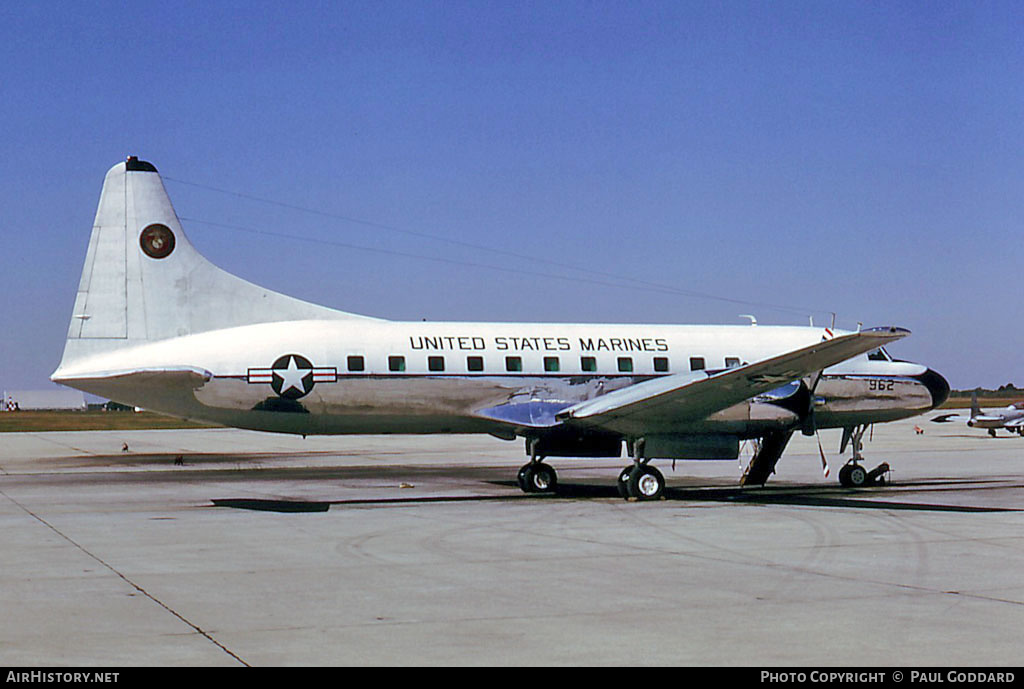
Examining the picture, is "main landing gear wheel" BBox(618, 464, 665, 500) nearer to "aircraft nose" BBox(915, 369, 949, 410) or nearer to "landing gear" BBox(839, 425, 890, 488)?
"landing gear" BBox(839, 425, 890, 488)

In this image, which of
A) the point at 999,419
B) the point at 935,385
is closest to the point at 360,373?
the point at 935,385

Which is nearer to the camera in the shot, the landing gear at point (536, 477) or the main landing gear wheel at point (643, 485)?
the main landing gear wheel at point (643, 485)

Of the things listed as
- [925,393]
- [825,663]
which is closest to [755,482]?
[925,393]

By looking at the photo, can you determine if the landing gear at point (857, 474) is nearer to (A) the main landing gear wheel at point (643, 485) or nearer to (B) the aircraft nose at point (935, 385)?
(B) the aircraft nose at point (935, 385)

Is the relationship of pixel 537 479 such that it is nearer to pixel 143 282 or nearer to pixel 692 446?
pixel 692 446

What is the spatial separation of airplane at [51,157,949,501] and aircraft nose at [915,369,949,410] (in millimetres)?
3481

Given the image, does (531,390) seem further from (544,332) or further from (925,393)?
(925,393)

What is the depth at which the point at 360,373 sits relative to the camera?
21.8 metres

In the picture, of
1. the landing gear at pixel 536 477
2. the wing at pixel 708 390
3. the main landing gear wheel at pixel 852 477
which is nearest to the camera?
the wing at pixel 708 390

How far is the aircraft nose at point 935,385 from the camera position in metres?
25.6

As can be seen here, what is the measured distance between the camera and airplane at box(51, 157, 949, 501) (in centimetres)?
2066

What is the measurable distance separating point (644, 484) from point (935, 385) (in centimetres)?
900

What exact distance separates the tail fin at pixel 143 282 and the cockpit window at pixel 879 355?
13.5 metres

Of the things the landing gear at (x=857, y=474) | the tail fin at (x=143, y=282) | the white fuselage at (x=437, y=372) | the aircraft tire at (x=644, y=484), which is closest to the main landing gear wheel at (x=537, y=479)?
the white fuselage at (x=437, y=372)
